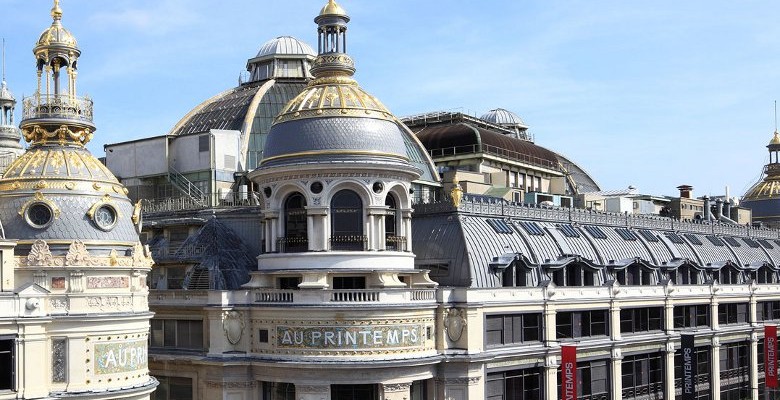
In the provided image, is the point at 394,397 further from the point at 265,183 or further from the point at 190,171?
the point at 190,171

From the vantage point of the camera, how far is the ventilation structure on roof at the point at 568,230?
80.4 m

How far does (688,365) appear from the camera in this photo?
81188mm

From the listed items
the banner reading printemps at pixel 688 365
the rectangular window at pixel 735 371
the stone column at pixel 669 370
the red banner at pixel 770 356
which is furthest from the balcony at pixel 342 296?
the red banner at pixel 770 356

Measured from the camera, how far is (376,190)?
64938mm

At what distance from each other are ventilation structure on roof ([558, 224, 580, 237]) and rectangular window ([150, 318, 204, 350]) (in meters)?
29.7

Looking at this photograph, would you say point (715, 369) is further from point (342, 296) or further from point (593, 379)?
point (342, 296)

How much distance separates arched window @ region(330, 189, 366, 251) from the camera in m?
64.3

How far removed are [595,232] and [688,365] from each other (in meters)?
12.7

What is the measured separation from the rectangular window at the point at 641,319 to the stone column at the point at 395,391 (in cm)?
2375

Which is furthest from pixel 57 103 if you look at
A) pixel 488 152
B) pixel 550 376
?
pixel 488 152

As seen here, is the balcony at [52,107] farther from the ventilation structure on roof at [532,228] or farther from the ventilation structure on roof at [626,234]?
the ventilation structure on roof at [626,234]

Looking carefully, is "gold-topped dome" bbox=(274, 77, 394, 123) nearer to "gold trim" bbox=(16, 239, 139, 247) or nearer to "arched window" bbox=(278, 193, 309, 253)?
"arched window" bbox=(278, 193, 309, 253)

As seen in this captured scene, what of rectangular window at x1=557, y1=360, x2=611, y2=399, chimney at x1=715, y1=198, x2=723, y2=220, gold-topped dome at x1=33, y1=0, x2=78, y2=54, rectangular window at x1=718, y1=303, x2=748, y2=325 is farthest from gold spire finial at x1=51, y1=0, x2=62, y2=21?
chimney at x1=715, y1=198, x2=723, y2=220

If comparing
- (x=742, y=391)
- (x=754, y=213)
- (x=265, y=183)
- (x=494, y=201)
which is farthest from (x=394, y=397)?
(x=754, y=213)
